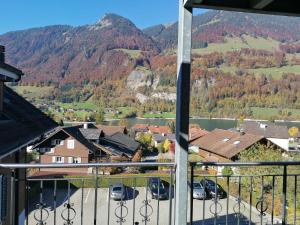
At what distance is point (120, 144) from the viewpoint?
35312mm

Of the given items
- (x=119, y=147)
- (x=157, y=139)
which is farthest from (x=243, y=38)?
(x=119, y=147)

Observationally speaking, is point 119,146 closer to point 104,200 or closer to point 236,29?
point 104,200

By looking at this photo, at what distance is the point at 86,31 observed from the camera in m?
185

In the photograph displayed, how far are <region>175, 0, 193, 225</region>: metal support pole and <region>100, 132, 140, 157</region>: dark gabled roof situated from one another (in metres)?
28.4

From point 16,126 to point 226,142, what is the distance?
2493cm

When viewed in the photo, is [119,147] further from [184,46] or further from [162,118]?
[162,118]

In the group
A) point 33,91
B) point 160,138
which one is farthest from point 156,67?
point 160,138

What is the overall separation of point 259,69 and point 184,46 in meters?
114

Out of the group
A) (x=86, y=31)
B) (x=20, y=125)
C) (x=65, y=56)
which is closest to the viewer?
(x=20, y=125)

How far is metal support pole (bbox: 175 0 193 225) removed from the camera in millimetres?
2844

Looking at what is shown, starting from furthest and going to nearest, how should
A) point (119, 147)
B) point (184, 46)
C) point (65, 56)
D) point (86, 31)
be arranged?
point (86, 31), point (65, 56), point (119, 147), point (184, 46)

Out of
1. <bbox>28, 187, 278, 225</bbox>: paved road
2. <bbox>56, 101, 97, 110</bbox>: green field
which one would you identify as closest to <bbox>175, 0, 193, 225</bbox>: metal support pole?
<bbox>28, 187, 278, 225</bbox>: paved road

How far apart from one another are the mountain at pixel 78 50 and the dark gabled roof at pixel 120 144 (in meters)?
63.6

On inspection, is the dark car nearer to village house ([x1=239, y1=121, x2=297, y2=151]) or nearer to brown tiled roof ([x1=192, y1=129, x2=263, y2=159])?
brown tiled roof ([x1=192, y1=129, x2=263, y2=159])
